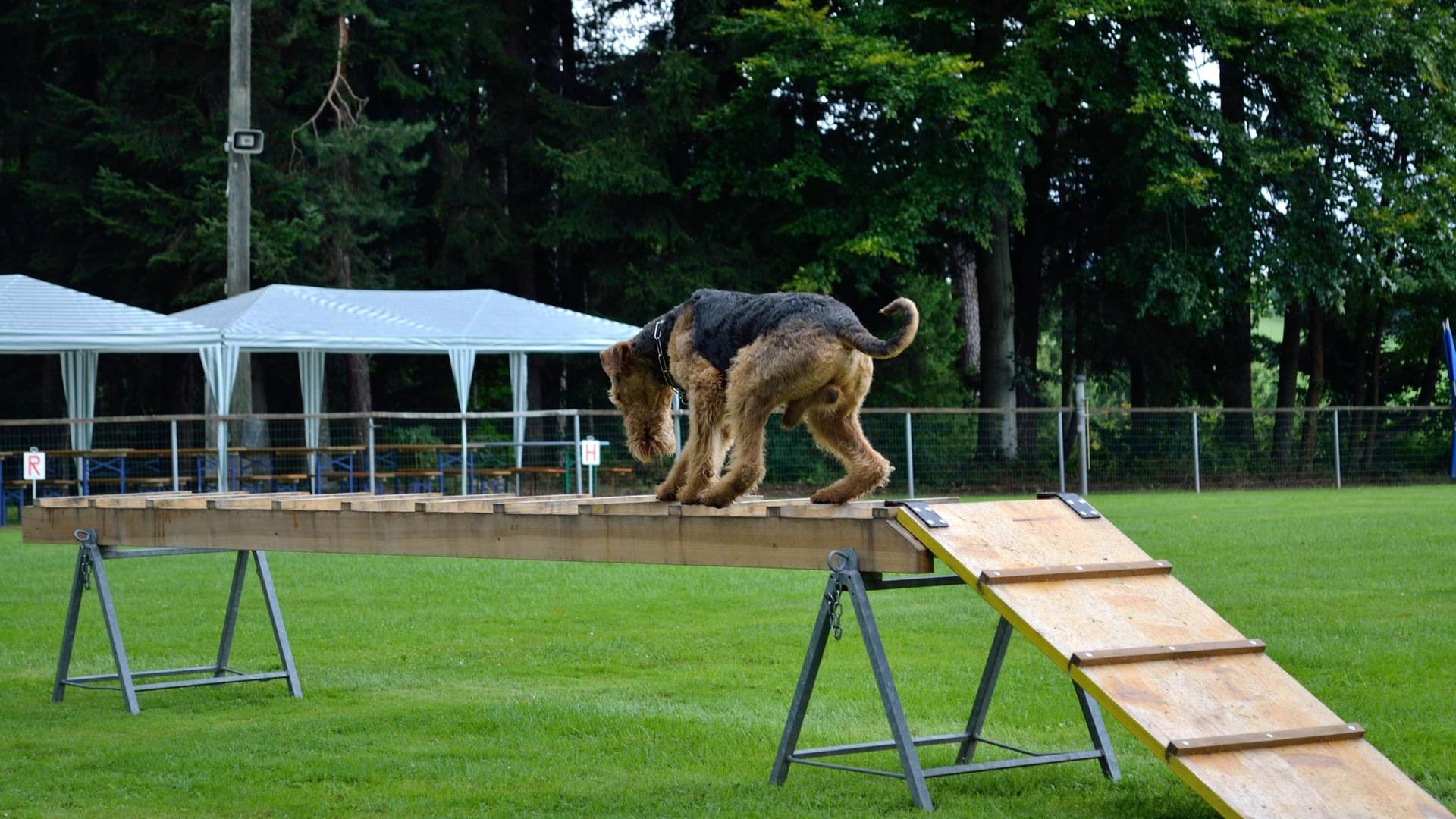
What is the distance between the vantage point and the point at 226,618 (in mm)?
8812

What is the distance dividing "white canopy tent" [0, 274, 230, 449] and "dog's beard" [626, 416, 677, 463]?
1635 cm

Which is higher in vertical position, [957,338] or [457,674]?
[957,338]

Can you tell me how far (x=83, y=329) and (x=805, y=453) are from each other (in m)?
10.3

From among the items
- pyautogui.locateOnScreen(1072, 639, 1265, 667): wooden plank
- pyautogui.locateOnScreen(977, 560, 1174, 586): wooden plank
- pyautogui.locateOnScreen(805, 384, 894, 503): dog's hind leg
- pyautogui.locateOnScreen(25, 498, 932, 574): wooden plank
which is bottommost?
pyautogui.locateOnScreen(1072, 639, 1265, 667): wooden plank

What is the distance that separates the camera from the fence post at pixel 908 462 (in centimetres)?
2312

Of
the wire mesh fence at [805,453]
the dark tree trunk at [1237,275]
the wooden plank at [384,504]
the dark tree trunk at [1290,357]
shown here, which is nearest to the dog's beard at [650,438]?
the wooden plank at [384,504]

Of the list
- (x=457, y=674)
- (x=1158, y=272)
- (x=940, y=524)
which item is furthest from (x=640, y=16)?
(x=940, y=524)

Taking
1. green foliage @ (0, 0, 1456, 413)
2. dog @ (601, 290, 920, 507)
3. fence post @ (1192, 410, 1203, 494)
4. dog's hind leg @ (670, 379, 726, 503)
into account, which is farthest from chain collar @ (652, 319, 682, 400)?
fence post @ (1192, 410, 1203, 494)

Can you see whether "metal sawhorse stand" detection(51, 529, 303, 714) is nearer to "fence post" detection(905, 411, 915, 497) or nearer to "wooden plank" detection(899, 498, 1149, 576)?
"wooden plank" detection(899, 498, 1149, 576)

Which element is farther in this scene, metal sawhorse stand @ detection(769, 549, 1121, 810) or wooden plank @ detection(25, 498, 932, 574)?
wooden plank @ detection(25, 498, 932, 574)

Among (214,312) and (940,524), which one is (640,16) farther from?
(940,524)

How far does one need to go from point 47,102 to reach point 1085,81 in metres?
21.1

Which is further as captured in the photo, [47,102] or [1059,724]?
[47,102]

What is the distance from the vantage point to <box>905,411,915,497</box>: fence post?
2312cm
